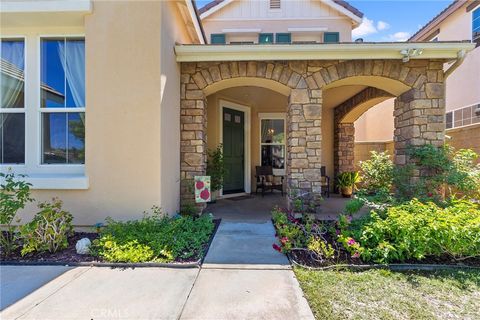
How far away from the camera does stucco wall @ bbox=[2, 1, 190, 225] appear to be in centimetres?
365

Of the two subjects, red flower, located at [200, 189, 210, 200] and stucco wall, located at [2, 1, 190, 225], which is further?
red flower, located at [200, 189, 210, 200]

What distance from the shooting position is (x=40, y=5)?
3.46 metres

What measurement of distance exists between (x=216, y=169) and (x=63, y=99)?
10.6 feet

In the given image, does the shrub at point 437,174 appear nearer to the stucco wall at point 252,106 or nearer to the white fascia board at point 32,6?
the stucco wall at point 252,106

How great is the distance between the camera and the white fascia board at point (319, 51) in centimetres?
413

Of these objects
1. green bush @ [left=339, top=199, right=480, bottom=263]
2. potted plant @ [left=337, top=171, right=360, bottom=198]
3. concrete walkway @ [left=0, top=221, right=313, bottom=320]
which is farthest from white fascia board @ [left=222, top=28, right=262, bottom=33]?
concrete walkway @ [left=0, top=221, right=313, bottom=320]

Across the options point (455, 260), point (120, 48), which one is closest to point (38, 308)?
point (120, 48)

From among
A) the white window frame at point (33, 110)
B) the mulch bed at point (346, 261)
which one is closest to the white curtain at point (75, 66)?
the white window frame at point (33, 110)

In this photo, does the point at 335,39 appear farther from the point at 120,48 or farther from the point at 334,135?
the point at 120,48

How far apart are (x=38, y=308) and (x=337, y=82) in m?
5.28

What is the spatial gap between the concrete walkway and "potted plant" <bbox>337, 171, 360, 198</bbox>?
4.80 metres

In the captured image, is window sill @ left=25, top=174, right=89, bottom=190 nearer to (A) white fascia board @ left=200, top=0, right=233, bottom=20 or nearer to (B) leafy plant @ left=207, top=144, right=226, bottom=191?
(B) leafy plant @ left=207, top=144, right=226, bottom=191

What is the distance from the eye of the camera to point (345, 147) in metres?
7.67

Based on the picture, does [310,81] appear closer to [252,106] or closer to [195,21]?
[195,21]
